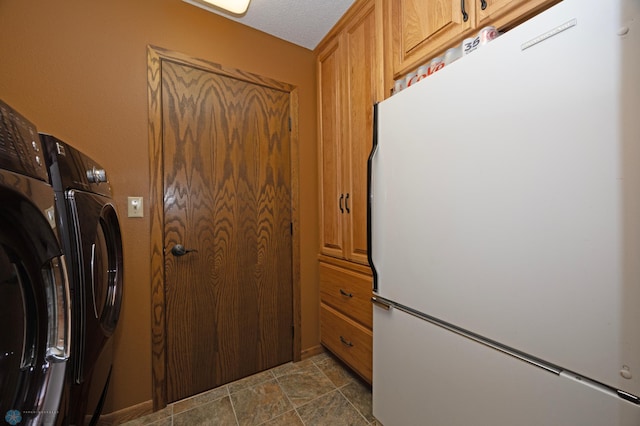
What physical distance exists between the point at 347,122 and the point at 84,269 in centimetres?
150

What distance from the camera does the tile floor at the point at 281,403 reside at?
1.38 meters

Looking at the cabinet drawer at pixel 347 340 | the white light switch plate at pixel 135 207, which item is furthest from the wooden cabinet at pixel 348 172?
the white light switch plate at pixel 135 207

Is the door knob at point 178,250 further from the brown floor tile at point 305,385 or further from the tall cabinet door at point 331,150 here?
the brown floor tile at point 305,385

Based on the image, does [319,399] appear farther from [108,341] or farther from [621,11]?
[621,11]

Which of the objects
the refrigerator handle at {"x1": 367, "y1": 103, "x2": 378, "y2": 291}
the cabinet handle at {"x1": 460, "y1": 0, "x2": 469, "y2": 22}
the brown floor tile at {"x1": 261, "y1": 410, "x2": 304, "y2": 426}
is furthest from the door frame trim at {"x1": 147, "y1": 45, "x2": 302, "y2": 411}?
the cabinet handle at {"x1": 460, "y1": 0, "x2": 469, "y2": 22}

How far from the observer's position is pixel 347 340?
1.68m

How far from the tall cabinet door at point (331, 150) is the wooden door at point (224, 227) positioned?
268 millimetres

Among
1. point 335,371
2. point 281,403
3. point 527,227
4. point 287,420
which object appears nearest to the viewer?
point 527,227

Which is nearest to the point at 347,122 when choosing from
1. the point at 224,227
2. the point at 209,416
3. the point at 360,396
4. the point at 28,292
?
the point at 224,227

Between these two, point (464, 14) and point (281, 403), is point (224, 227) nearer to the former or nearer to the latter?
point (281, 403)

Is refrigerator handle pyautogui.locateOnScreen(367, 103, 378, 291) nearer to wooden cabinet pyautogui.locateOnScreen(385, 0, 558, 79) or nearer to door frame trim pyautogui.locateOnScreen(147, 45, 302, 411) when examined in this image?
wooden cabinet pyautogui.locateOnScreen(385, 0, 558, 79)

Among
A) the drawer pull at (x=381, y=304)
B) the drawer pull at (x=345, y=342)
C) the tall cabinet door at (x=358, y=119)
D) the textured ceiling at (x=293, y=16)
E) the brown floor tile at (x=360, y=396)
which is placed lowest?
the brown floor tile at (x=360, y=396)

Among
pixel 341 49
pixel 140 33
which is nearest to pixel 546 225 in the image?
pixel 341 49

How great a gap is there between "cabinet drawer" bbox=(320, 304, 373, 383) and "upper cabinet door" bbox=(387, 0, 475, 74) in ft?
4.98
